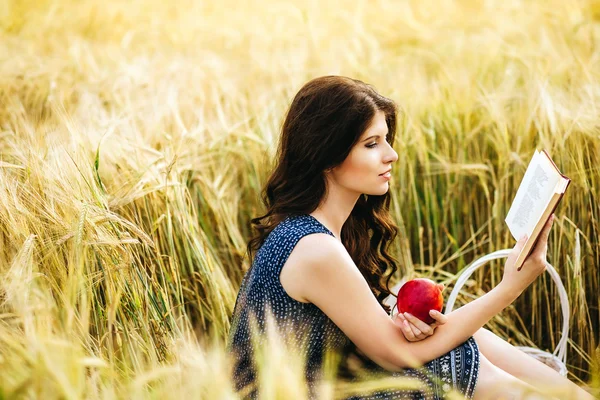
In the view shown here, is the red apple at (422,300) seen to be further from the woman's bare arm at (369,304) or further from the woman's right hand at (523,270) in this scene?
the woman's right hand at (523,270)

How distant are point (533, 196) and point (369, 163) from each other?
0.40 m

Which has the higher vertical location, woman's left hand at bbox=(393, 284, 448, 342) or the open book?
the open book

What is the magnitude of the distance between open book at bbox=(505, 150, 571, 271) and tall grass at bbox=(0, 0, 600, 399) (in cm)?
38

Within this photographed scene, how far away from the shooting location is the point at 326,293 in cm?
168

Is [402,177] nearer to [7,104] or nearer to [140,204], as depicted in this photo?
[140,204]

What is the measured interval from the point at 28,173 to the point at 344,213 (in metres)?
0.83

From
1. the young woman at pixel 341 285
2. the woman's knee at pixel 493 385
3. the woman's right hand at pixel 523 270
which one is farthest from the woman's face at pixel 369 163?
the woman's knee at pixel 493 385

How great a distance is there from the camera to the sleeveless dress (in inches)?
67.2

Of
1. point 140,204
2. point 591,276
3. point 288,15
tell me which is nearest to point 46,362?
point 140,204

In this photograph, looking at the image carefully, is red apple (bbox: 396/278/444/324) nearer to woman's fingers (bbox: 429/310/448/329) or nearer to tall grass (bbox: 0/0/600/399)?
woman's fingers (bbox: 429/310/448/329)

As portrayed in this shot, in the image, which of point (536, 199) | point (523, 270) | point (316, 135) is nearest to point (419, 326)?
point (523, 270)

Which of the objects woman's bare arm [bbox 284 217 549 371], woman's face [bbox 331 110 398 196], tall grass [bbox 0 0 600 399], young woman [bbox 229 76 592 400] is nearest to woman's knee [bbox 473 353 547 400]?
young woman [bbox 229 76 592 400]

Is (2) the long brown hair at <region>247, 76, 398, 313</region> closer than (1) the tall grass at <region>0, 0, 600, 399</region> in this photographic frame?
No

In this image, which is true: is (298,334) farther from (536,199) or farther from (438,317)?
(536,199)
